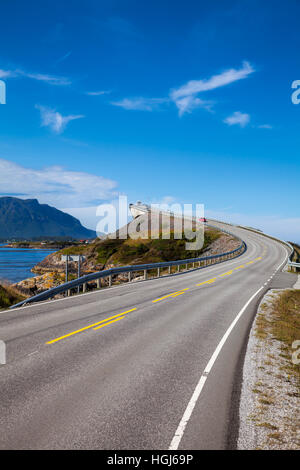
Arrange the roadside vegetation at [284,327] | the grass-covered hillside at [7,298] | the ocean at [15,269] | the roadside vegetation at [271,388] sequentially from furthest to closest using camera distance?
the ocean at [15,269] < the grass-covered hillside at [7,298] < the roadside vegetation at [284,327] < the roadside vegetation at [271,388]

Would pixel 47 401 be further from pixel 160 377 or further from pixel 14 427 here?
pixel 160 377

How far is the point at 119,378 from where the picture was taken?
5.93 m

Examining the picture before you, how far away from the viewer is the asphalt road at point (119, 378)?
164 inches

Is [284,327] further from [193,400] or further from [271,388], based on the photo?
[193,400]

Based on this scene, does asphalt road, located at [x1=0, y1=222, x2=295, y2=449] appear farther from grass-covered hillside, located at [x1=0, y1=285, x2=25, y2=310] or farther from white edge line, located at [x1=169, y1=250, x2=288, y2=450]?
grass-covered hillside, located at [x1=0, y1=285, x2=25, y2=310]

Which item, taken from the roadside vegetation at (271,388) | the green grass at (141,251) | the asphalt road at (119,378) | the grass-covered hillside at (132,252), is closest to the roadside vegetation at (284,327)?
the roadside vegetation at (271,388)

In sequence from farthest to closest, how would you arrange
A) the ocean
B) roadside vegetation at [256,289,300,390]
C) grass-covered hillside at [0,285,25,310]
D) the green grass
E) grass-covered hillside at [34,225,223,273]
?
1. the ocean
2. grass-covered hillside at [34,225,223,273]
3. the green grass
4. grass-covered hillside at [0,285,25,310]
5. roadside vegetation at [256,289,300,390]

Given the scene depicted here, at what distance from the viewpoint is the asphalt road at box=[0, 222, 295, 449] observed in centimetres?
416

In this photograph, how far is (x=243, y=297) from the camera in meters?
16.2

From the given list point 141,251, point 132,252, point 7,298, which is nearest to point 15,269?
point 132,252

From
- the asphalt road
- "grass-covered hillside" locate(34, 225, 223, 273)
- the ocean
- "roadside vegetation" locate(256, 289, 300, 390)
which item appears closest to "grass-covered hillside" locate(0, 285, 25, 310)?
the asphalt road

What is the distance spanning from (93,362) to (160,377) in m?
1.55

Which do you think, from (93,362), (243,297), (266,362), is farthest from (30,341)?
(243,297)

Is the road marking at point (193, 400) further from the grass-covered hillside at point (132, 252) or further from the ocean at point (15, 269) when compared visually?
the grass-covered hillside at point (132, 252)
